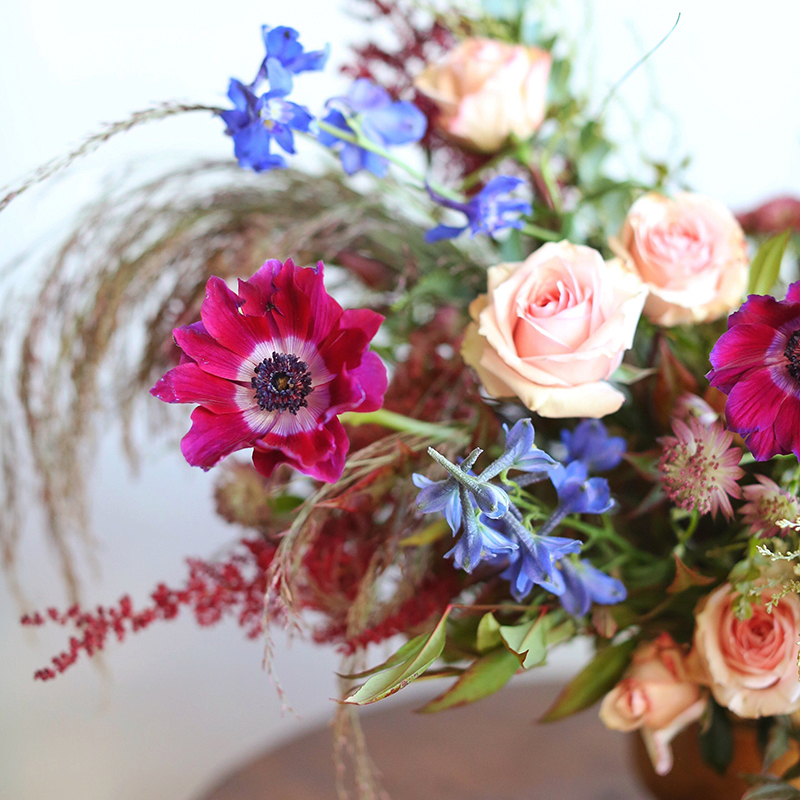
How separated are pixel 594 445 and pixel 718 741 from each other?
223 mm

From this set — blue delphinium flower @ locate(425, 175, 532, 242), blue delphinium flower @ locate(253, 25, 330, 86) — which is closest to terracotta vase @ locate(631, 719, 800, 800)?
blue delphinium flower @ locate(425, 175, 532, 242)

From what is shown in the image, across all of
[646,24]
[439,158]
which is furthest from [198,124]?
[646,24]

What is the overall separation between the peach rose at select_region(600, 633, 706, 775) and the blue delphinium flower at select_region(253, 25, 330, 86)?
362mm

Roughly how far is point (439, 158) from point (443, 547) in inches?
13.2

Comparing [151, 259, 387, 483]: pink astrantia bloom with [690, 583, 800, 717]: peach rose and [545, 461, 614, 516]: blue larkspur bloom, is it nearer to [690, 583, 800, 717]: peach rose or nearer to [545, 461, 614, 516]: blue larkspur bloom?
[545, 461, 614, 516]: blue larkspur bloom

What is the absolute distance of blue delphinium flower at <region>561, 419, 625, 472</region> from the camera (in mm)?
420

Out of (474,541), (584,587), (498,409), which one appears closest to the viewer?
(474,541)

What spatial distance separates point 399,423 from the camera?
40 cm

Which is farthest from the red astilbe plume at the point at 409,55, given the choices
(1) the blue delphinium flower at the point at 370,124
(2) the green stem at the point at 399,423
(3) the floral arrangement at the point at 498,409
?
(2) the green stem at the point at 399,423

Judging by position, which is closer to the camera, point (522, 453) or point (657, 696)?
point (522, 453)

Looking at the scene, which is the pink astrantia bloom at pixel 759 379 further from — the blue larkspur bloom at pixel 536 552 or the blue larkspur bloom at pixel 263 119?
the blue larkspur bloom at pixel 263 119

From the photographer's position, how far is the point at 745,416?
31 cm

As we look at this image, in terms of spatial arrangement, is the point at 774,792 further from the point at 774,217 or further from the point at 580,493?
the point at 774,217

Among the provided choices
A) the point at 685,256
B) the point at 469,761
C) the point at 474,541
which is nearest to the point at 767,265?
the point at 685,256
